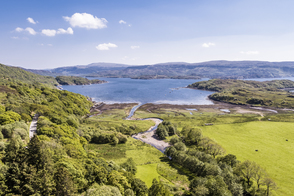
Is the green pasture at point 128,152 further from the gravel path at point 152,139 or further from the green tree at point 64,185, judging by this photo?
the green tree at point 64,185

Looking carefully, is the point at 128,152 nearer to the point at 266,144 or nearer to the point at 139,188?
the point at 139,188

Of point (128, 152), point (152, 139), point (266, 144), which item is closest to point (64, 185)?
point (128, 152)

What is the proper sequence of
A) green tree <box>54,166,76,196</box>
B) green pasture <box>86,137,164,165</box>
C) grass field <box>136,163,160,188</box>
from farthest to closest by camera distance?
green pasture <box>86,137,164,165</box> → grass field <box>136,163,160,188</box> → green tree <box>54,166,76,196</box>

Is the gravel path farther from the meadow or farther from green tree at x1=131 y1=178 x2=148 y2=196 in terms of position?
green tree at x1=131 y1=178 x2=148 y2=196

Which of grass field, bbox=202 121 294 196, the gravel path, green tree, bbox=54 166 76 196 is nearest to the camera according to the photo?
green tree, bbox=54 166 76 196

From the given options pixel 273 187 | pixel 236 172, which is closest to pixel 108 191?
pixel 236 172

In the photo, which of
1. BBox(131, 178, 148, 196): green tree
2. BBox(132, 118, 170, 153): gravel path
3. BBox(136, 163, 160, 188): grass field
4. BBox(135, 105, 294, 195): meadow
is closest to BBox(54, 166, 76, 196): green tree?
BBox(131, 178, 148, 196): green tree

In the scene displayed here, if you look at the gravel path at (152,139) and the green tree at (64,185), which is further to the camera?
the gravel path at (152,139)

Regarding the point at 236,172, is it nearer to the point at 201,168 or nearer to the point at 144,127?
the point at 201,168

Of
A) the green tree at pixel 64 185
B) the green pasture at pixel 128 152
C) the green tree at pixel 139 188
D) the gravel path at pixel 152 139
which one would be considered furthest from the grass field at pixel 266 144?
the green tree at pixel 64 185
